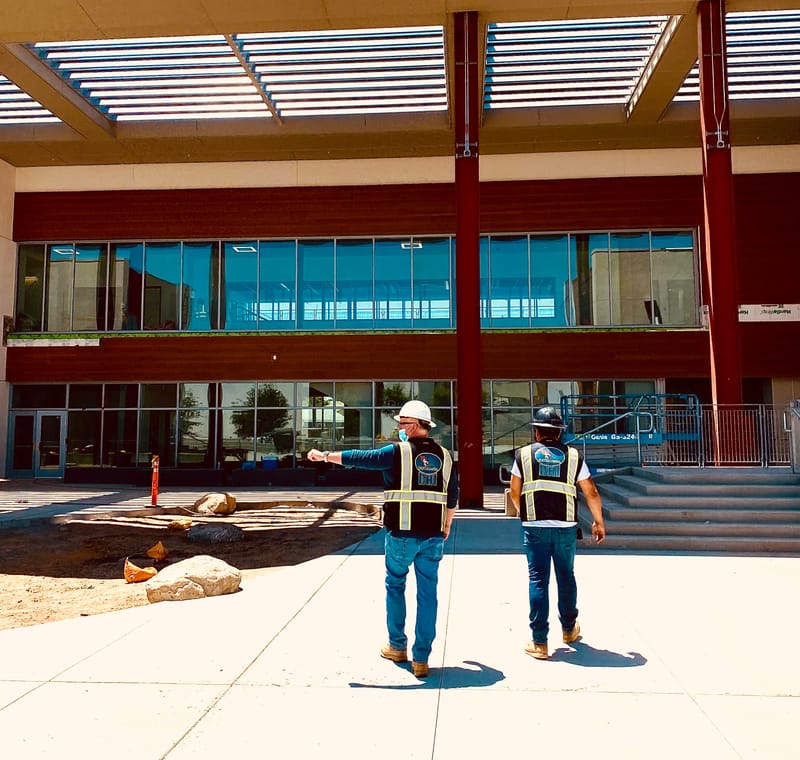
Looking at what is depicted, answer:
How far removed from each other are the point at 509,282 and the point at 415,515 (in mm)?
18822

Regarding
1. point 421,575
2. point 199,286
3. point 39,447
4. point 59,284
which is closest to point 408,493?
point 421,575

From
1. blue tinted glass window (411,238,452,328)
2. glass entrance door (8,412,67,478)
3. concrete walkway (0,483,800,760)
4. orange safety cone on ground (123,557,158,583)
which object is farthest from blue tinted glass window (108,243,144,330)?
concrete walkway (0,483,800,760)

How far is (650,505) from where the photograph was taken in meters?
11.4

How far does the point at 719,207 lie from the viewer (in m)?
15.6

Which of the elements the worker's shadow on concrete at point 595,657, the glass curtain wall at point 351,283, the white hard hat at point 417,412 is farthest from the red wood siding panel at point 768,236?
the white hard hat at point 417,412

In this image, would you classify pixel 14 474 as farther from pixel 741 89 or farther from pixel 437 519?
pixel 741 89

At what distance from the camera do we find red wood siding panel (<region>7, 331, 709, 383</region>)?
22.0 m

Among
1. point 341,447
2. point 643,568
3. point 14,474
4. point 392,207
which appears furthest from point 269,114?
point 643,568

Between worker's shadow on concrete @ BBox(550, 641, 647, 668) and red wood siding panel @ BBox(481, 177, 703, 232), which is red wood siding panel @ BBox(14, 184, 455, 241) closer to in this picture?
red wood siding panel @ BBox(481, 177, 703, 232)

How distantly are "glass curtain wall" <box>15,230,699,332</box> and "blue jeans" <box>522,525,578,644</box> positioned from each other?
57.7 ft

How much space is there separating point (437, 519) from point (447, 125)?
18121 millimetres

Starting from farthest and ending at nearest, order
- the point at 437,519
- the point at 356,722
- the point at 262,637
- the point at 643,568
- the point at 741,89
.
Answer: the point at 741,89, the point at 643,568, the point at 262,637, the point at 437,519, the point at 356,722

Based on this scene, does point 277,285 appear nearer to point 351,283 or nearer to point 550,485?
point 351,283

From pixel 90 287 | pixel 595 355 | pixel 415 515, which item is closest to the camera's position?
pixel 415 515
